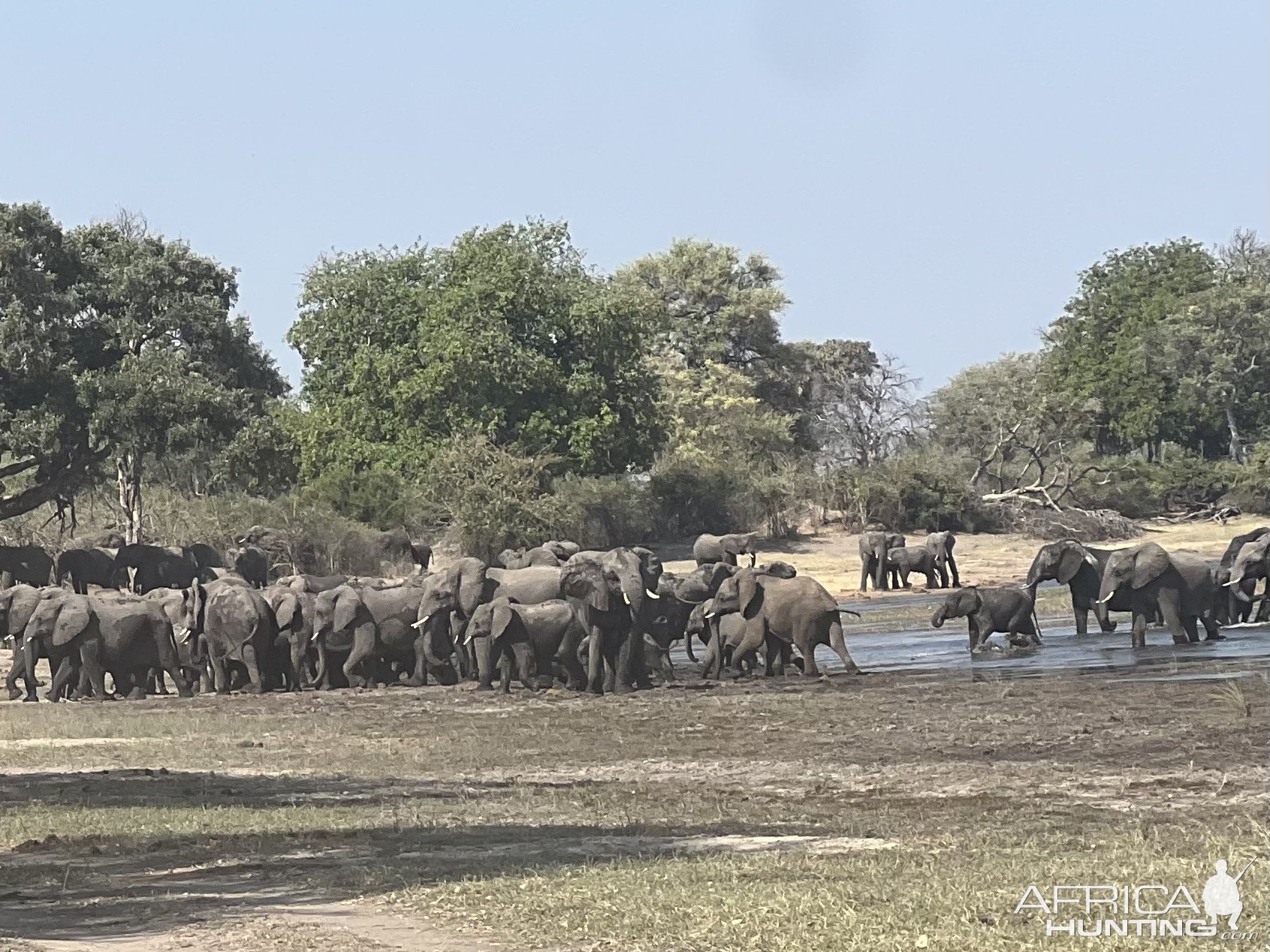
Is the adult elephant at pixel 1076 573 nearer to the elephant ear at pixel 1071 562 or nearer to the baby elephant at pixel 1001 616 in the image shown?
the elephant ear at pixel 1071 562

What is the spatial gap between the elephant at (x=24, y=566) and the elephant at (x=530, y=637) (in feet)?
58.1

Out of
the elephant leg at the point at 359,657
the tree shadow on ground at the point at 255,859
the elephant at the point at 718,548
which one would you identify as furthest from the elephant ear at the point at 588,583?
the elephant at the point at 718,548

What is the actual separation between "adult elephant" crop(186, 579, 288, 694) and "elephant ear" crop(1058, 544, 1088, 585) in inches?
457

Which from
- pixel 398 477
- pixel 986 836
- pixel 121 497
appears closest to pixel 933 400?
pixel 398 477

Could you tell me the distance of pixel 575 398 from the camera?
197 feet

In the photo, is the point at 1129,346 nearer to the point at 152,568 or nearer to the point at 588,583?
the point at 152,568

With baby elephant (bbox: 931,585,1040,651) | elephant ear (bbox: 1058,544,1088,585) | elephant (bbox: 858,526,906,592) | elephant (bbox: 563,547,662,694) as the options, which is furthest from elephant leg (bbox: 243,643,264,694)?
elephant (bbox: 858,526,906,592)

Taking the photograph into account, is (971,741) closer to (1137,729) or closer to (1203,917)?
(1137,729)

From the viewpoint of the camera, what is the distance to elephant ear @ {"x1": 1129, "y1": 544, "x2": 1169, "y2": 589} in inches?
1128

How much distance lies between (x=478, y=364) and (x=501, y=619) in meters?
32.3

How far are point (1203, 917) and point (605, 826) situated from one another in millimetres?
5244

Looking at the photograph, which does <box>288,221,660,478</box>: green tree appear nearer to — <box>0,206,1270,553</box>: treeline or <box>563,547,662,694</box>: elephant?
<box>0,206,1270,553</box>: treeline

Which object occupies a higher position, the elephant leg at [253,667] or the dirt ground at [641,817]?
the elephant leg at [253,667]

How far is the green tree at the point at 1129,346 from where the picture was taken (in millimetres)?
79125
